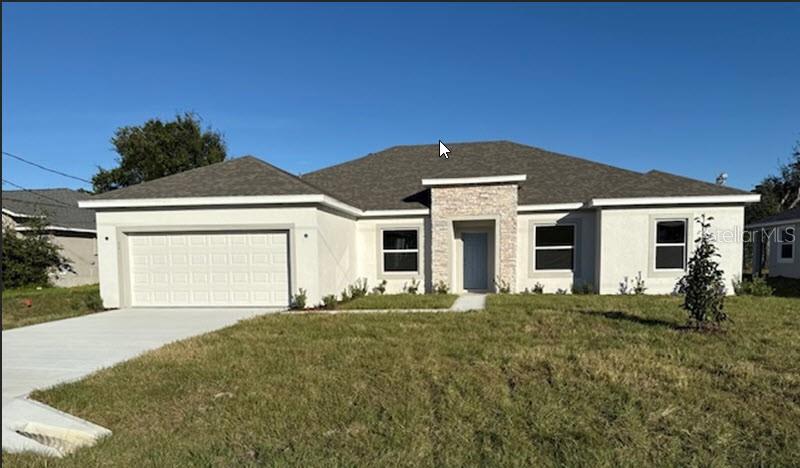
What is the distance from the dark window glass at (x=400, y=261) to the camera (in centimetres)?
1420

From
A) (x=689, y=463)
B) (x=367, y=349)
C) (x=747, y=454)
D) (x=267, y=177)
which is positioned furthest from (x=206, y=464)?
(x=267, y=177)

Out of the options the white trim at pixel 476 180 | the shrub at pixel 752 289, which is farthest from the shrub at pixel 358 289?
the shrub at pixel 752 289

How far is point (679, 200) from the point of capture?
12.2 meters

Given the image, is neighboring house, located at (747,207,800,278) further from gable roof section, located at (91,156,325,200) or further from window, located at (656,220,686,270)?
gable roof section, located at (91,156,325,200)

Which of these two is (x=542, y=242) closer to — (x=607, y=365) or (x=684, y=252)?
(x=684, y=252)

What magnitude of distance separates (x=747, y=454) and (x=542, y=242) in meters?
10.2

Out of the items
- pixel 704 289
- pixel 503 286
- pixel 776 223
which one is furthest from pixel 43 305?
pixel 776 223

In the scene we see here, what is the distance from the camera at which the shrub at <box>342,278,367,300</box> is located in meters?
13.4

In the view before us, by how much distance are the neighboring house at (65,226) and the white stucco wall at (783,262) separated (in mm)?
30138

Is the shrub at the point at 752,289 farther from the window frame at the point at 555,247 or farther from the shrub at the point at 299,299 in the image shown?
the shrub at the point at 299,299

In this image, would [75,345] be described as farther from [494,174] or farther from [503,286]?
[494,174]

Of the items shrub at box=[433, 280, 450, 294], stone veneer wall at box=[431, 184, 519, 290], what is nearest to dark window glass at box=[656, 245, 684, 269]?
stone veneer wall at box=[431, 184, 519, 290]

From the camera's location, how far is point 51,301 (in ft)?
47.0

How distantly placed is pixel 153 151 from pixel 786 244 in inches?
1313
